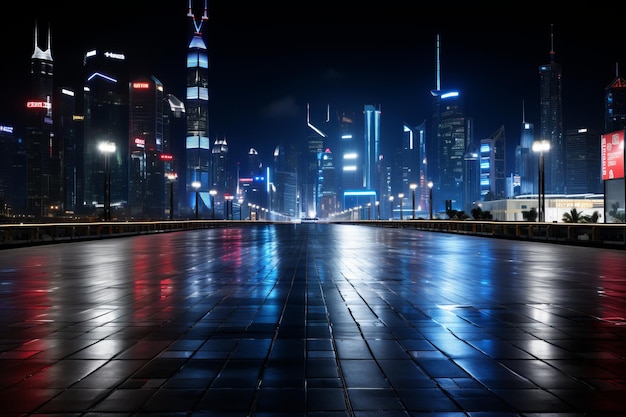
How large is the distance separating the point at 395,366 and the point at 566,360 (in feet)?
6.41

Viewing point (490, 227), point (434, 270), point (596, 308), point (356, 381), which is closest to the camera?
Answer: point (356, 381)

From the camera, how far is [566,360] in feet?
19.2

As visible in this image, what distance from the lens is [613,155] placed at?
52.9m

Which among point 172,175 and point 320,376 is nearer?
point 320,376

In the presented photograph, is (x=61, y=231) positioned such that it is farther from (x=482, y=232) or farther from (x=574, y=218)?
(x=574, y=218)

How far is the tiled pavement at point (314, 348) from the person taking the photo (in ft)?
15.0

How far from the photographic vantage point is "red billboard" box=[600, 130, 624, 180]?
5160cm

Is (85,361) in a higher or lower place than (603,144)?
lower

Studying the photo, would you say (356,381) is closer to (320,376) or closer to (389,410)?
(320,376)

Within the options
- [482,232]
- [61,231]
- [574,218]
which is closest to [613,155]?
[574,218]

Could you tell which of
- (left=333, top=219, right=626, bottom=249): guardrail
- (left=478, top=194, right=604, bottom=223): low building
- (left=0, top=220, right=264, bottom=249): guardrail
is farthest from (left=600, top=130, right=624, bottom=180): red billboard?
(left=478, top=194, right=604, bottom=223): low building

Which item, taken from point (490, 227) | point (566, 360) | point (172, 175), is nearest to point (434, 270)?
point (566, 360)

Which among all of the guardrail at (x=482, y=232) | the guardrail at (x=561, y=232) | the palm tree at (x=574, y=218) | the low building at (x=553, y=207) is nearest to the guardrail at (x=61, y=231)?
the guardrail at (x=482, y=232)

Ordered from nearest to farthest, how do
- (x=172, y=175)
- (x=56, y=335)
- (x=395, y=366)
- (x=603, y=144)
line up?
(x=395, y=366) → (x=56, y=335) → (x=603, y=144) → (x=172, y=175)
